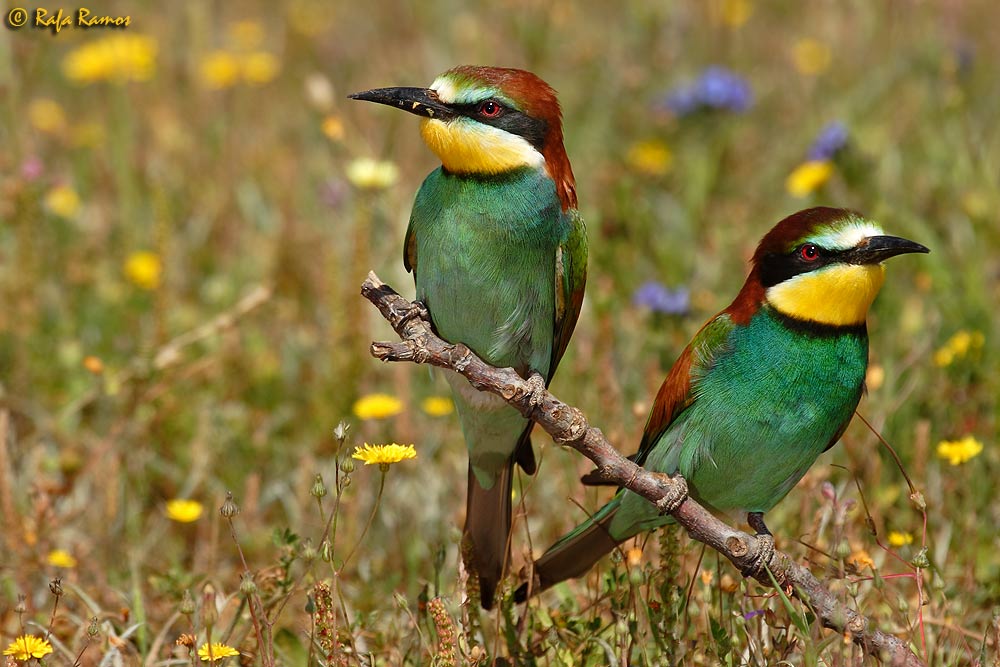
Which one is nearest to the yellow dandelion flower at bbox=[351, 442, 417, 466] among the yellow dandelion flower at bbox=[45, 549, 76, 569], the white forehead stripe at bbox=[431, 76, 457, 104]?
the white forehead stripe at bbox=[431, 76, 457, 104]

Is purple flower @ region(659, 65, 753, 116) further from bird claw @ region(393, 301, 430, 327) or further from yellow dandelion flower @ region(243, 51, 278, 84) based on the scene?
bird claw @ region(393, 301, 430, 327)

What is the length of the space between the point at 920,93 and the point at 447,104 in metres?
3.38

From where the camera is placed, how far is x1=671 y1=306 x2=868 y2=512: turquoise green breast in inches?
95.3

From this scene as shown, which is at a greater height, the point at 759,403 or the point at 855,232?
the point at 855,232

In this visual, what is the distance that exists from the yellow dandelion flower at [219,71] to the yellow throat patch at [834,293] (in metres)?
3.21

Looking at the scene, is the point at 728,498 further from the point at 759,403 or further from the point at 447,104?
the point at 447,104

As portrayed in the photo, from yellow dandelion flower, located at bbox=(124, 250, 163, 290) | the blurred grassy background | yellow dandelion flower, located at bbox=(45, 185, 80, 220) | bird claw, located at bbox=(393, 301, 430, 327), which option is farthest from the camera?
yellow dandelion flower, located at bbox=(45, 185, 80, 220)

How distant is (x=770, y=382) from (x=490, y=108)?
750mm

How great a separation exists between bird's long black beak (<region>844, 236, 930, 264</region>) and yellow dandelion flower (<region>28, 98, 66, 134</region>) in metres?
3.73

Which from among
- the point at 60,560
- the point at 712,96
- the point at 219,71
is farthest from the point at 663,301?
the point at 219,71

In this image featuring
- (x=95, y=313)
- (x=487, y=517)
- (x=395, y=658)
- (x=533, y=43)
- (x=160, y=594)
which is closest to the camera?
(x=395, y=658)

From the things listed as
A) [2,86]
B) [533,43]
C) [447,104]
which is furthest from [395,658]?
[533,43]

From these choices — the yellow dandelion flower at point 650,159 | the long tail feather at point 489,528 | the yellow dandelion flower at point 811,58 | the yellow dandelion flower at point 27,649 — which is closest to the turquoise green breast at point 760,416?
the long tail feather at point 489,528

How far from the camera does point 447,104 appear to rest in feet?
8.26
